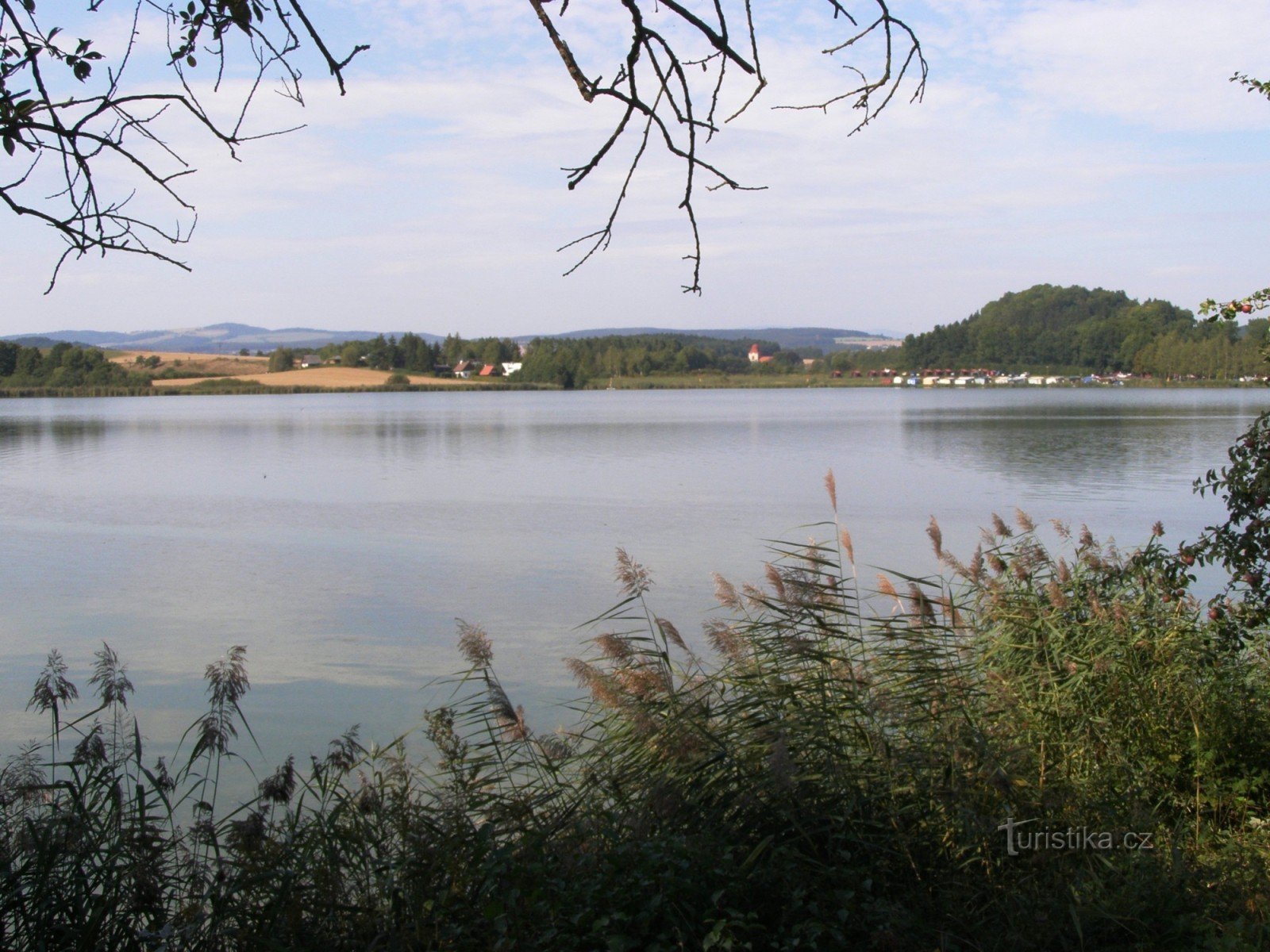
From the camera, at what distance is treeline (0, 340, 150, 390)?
253ft

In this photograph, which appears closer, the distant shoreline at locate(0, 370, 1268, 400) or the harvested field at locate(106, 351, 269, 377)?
the distant shoreline at locate(0, 370, 1268, 400)

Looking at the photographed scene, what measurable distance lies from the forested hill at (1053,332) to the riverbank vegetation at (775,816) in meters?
103

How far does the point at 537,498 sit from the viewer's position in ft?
65.3

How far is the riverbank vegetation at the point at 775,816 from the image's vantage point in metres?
3.43

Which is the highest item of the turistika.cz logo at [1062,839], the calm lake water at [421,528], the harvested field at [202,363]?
the harvested field at [202,363]

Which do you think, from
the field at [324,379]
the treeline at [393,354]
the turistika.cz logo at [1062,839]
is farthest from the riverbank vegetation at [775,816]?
the treeline at [393,354]

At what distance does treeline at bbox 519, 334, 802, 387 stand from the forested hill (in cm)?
1744

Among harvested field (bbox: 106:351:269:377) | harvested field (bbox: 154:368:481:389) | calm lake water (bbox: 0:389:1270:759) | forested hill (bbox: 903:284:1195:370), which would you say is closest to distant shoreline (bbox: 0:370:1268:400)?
harvested field (bbox: 154:368:481:389)

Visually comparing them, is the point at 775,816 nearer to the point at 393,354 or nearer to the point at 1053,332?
the point at 393,354

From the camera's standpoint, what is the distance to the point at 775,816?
4.09 m

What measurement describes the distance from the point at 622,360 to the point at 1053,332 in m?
46.3

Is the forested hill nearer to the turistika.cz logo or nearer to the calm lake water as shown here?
the calm lake water

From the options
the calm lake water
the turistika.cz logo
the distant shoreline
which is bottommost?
the calm lake water

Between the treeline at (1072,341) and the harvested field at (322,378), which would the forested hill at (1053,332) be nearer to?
the treeline at (1072,341)
